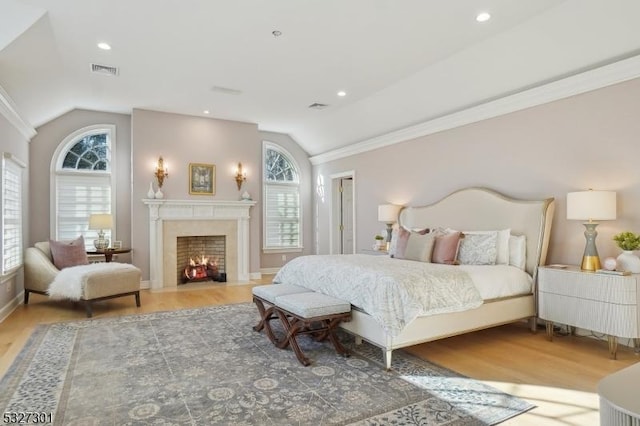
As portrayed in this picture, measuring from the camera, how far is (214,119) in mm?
7188

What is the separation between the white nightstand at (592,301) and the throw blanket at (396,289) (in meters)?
0.81

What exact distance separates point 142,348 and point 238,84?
3.53 m

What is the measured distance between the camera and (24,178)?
582 cm

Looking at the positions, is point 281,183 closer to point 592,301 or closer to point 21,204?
point 21,204

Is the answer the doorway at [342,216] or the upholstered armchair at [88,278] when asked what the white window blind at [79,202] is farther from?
the doorway at [342,216]

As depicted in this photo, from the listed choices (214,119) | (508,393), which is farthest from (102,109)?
(508,393)

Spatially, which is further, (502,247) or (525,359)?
(502,247)

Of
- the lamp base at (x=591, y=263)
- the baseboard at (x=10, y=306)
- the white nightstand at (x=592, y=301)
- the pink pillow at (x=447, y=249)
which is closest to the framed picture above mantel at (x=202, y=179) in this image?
the baseboard at (x=10, y=306)

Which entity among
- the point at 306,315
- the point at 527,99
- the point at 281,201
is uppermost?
the point at 527,99

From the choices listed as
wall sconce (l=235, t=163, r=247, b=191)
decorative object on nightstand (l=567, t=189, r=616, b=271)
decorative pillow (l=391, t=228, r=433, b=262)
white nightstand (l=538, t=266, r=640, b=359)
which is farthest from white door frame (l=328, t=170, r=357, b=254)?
decorative object on nightstand (l=567, t=189, r=616, b=271)

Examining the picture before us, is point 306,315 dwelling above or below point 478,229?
below

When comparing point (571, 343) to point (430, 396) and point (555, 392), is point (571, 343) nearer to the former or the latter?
point (555, 392)

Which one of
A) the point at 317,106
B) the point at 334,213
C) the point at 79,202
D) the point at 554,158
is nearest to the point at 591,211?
the point at 554,158

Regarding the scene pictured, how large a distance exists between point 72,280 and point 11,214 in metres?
1.26
